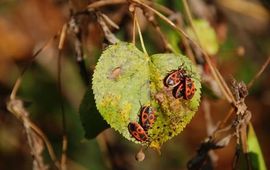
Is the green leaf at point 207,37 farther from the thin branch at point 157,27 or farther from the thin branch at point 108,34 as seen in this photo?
the thin branch at point 108,34

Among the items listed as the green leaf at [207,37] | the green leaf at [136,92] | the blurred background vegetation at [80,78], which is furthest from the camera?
the blurred background vegetation at [80,78]

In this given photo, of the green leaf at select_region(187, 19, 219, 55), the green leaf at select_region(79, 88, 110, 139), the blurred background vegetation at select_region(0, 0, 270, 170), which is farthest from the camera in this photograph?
the blurred background vegetation at select_region(0, 0, 270, 170)

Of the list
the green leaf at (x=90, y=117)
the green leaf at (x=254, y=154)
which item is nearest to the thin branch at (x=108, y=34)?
the green leaf at (x=90, y=117)

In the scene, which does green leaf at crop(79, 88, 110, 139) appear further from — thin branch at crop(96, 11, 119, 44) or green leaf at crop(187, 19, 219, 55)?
green leaf at crop(187, 19, 219, 55)

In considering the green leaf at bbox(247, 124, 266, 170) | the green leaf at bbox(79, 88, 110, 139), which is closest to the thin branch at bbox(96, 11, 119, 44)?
the green leaf at bbox(79, 88, 110, 139)

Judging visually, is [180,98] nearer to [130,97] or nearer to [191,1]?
[130,97]

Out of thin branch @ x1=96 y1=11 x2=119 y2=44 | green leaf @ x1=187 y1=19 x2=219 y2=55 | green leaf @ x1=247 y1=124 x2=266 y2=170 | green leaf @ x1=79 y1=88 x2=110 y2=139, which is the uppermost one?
thin branch @ x1=96 y1=11 x2=119 y2=44

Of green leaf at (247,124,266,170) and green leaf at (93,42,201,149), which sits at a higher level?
green leaf at (93,42,201,149)
